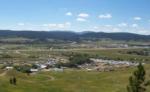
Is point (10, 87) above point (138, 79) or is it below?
below

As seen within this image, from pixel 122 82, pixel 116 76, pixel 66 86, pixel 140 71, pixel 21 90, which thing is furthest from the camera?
pixel 116 76

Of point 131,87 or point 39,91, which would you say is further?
point 39,91

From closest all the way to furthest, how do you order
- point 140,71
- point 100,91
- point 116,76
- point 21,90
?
1. point 140,71
2. point 21,90
3. point 100,91
4. point 116,76

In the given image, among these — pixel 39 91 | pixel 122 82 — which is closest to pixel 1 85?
pixel 39 91

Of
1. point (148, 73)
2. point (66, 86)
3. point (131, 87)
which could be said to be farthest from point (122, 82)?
point (131, 87)

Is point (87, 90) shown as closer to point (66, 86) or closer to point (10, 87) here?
point (66, 86)

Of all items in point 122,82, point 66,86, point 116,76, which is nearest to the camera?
point 66,86

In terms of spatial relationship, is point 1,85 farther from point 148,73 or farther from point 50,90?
point 148,73

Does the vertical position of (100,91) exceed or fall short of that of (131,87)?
it falls short

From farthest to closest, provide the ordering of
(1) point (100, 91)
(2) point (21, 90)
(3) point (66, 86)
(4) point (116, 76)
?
(4) point (116, 76), (3) point (66, 86), (1) point (100, 91), (2) point (21, 90)
